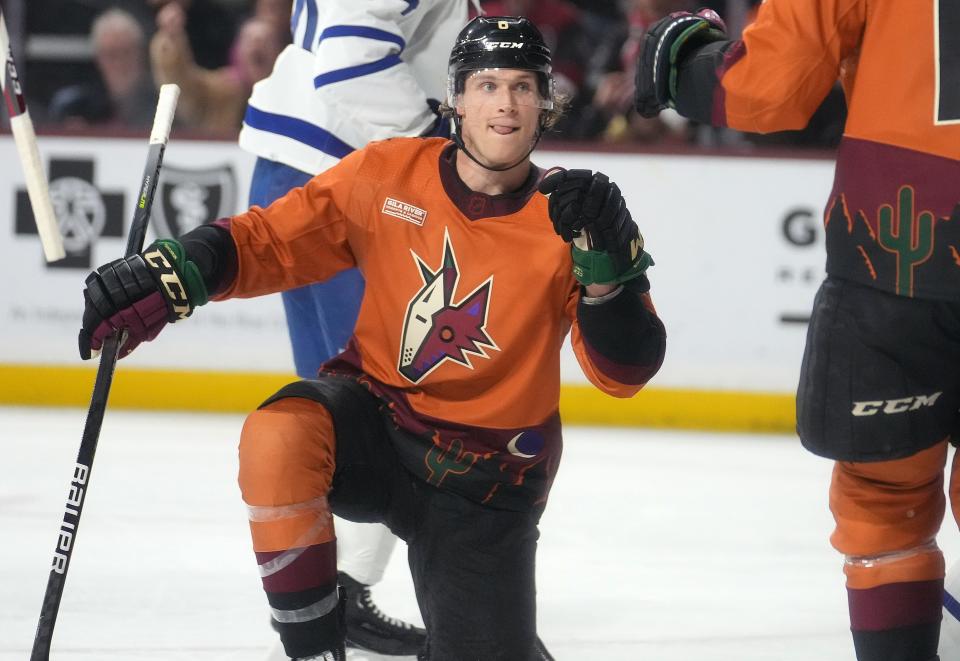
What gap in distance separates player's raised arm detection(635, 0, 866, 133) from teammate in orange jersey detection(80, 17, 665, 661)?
0.76ft

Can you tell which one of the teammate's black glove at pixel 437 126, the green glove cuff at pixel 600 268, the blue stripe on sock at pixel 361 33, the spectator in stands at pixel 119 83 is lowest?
the spectator in stands at pixel 119 83

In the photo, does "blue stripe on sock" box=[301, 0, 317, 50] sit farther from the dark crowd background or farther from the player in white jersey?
the dark crowd background

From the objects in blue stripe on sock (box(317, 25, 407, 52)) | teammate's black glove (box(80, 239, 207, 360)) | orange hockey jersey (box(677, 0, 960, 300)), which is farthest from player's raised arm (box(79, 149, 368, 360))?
orange hockey jersey (box(677, 0, 960, 300))

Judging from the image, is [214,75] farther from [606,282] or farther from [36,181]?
[606,282]

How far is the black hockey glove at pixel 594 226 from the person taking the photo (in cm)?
190

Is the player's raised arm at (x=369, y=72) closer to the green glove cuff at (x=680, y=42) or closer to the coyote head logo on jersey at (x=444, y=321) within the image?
the coyote head logo on jersey at (x=444, y=321)

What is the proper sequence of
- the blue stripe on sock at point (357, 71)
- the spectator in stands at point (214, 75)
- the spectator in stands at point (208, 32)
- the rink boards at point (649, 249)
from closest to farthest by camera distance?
1. the blue stripe on sock at point (357, 71)
2. the rink boards at point (649, 249)
3. the spectator in stands at point (214, 75)
4. the spectator in stands at point (208, 32)

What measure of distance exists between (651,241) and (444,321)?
277 centimetres

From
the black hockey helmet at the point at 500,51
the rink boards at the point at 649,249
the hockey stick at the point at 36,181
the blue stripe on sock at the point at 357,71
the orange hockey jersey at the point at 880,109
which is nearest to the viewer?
the orange hockey jersey at the point at 880,109

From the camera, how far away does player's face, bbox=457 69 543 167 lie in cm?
216

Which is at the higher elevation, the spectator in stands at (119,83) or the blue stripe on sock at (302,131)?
the blue stripe on sock at (302,131)

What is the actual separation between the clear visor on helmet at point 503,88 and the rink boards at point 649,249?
105 inches

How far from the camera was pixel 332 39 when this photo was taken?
2.47 m

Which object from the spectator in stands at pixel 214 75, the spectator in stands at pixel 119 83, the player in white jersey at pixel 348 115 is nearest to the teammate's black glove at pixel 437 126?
the player in white jersey at pixel 348 115
